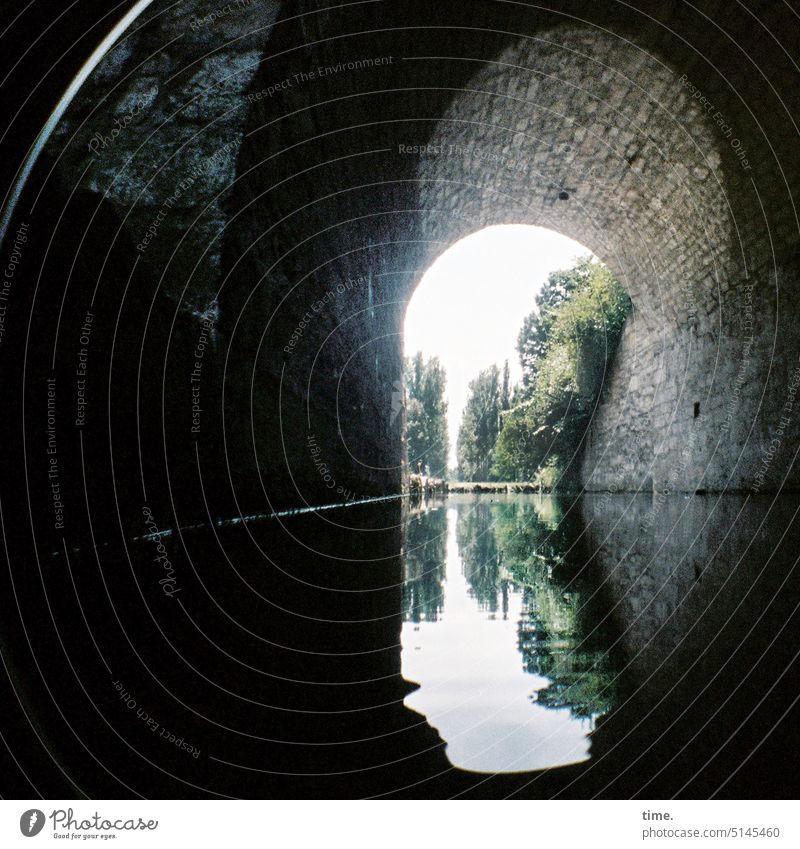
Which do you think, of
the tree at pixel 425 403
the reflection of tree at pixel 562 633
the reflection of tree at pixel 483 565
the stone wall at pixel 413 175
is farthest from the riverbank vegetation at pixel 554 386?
the reflection of tree at pixel 562 633

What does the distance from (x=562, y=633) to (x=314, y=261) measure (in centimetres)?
399

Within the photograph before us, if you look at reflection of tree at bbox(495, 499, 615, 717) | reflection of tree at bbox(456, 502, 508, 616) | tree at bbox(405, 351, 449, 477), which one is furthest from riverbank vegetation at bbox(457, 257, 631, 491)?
reflection of tree at bbox(495, 499, 615, 717)

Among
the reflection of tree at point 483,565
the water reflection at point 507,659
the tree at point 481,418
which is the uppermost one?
the tree at point 481,418

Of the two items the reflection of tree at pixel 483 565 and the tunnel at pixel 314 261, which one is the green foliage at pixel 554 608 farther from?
the tunnel at pixel 314 261

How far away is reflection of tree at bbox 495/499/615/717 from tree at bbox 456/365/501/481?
394 inches

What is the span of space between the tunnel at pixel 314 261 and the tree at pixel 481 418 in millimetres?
6125

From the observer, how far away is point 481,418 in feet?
44.2

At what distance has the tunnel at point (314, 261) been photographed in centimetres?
195

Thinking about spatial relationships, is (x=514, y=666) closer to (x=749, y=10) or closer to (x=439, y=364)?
(x=749, y=10)

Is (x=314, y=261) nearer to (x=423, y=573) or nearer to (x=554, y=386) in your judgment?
(x=423, y=573)

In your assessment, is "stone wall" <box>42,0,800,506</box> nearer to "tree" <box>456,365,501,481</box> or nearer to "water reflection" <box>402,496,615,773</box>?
"water reflection" <box>402,496,615,773</box>

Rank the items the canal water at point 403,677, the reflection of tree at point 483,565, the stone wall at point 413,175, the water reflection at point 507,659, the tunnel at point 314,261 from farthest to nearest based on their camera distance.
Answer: the stone wall at point 413,175 < the reflection of tree at point 483,565 < the tunnel at point 314,261 < the water reflection at point 507,659 < the canal water at point 403,677

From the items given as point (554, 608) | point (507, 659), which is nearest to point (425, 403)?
point (554, 608)

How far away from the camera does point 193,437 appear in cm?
349
